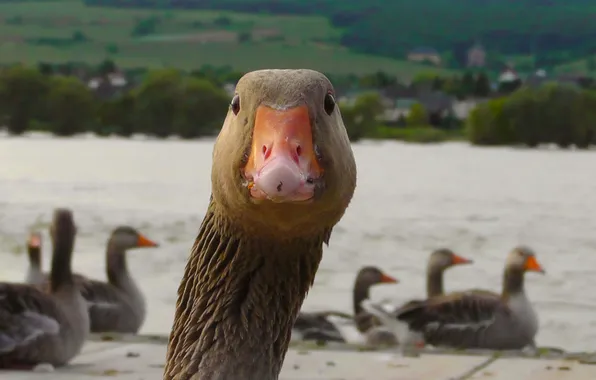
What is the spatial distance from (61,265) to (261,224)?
6.27m

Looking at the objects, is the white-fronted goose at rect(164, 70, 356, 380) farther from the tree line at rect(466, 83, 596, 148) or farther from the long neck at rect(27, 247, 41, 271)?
the tree line at rect(466, 83, 596, 148)

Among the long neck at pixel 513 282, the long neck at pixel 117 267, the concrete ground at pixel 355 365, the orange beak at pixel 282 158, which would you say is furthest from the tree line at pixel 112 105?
the orange beak at pixel 282 158

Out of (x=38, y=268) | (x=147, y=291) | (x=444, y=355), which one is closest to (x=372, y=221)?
(x=147, y=291)

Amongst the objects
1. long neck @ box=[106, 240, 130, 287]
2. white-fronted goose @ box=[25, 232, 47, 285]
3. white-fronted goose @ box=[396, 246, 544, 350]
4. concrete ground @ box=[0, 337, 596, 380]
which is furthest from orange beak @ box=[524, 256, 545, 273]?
white-fronted goose @ box=[25, 232, 47, 285]

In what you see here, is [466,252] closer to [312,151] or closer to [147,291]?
[147,291]

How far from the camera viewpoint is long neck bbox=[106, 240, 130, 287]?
12.1 metres

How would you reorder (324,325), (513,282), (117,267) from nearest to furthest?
(324,325), (513,282), (117,267)

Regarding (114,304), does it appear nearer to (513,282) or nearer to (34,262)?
(34,262)

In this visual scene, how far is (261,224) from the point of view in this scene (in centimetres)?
284

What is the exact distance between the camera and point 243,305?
3176 mm

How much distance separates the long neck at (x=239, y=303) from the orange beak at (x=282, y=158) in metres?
0.47

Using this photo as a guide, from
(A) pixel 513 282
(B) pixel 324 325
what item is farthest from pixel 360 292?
(B) pixel 324 325

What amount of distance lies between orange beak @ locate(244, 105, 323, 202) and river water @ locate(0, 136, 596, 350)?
410 inches

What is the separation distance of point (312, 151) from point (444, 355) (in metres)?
6.26
